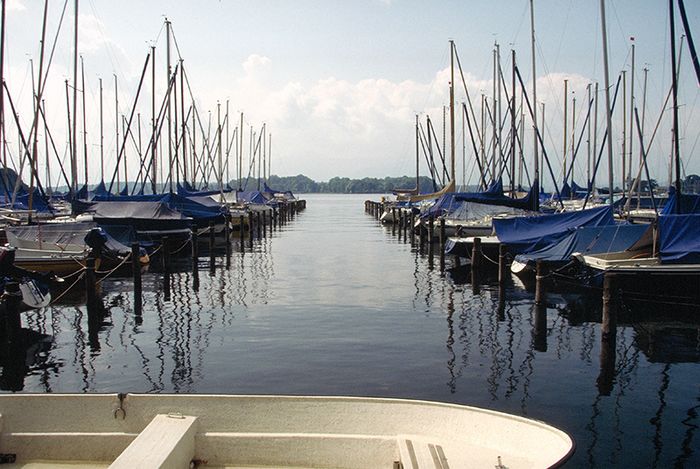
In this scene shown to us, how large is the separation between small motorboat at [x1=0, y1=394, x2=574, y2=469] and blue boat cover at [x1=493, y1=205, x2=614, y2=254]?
1952 cm

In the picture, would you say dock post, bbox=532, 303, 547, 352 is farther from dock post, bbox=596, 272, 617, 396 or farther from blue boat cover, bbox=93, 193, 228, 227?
blue boat cover, bbox=93, 193, 228, 227

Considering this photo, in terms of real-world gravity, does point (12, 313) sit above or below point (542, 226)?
below

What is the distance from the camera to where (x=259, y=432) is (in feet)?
29.7

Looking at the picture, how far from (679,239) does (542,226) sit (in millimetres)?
7875

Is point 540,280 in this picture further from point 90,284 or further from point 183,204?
point 183,204

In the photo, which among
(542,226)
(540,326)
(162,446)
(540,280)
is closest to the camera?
(162,446)

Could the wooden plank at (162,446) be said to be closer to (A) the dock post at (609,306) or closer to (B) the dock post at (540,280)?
(A) the dock post at (609,306)

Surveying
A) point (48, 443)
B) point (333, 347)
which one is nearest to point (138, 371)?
point (333, 347)

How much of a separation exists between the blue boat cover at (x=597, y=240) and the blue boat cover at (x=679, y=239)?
241 cm

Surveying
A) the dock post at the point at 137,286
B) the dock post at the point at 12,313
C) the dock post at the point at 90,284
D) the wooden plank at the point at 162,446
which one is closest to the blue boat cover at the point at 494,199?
the dock post at the point at 137,286

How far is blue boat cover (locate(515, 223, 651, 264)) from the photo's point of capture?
2436 centimetres

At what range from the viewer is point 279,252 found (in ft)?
136

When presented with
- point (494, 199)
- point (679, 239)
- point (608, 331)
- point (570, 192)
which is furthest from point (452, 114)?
point (608, 331)

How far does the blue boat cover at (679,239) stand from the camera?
20797 mm
